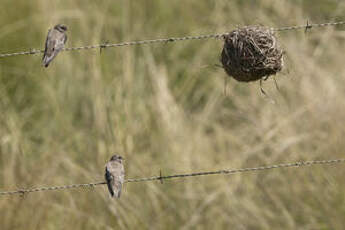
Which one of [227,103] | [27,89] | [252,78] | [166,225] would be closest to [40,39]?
[27,89]

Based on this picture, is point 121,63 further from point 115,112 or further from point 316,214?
point 316,214

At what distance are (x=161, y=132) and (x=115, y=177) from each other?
3.02 metres

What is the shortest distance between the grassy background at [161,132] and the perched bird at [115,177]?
4.78 ft

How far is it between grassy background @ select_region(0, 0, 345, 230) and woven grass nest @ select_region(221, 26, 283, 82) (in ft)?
2.73

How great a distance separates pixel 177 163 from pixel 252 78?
2.99 metres

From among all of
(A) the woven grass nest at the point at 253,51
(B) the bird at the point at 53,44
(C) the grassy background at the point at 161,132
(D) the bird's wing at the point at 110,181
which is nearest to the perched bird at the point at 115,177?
(D) the bird's wing at the point at 110,181

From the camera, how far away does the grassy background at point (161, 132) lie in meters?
8.52

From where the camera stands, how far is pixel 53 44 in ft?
21.1

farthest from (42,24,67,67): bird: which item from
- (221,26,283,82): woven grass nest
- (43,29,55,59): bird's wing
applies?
(221,26,283,82): woven grass nest

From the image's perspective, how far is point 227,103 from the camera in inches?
467

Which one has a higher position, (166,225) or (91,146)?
(91,146)

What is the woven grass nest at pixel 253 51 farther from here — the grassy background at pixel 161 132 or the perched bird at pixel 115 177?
the perched bird at pixel 115 177

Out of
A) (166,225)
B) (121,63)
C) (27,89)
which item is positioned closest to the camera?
(166,225)

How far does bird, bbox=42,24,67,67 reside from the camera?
6340mm
